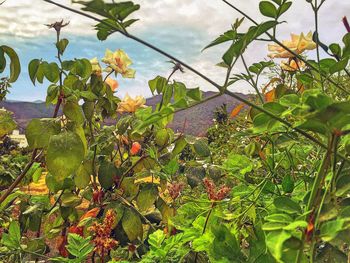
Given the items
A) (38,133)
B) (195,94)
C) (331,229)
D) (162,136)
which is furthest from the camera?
(162,136)

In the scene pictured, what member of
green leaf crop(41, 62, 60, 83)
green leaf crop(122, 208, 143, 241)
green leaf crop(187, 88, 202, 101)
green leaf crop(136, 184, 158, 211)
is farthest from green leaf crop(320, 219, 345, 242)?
green leaf crop(136, 184, 158, 211)

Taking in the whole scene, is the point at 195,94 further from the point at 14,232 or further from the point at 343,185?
the point at 14,232

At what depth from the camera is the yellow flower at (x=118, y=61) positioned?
7.16 feet

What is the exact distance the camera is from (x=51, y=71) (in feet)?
4.77

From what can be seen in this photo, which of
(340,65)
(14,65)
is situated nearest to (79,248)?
(14,65)

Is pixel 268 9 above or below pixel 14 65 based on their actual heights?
above

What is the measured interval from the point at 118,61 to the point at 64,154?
3.37ft

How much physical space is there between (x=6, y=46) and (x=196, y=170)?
95 centimetres

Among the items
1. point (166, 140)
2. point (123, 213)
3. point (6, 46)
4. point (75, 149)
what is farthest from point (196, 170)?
point (6, 46)

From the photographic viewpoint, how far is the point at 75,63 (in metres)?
1.61

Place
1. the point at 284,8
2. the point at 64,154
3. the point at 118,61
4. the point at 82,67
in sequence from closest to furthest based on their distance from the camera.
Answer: the point at 284,8 → the point at 64,154 → the point at 82,67 → the point at 118,61

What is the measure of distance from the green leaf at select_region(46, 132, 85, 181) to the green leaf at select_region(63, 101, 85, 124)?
0.14 m

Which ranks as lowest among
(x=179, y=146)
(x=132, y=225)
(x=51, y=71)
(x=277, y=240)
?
(x=132, y=225)

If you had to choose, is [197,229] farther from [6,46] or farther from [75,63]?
[75,63]
